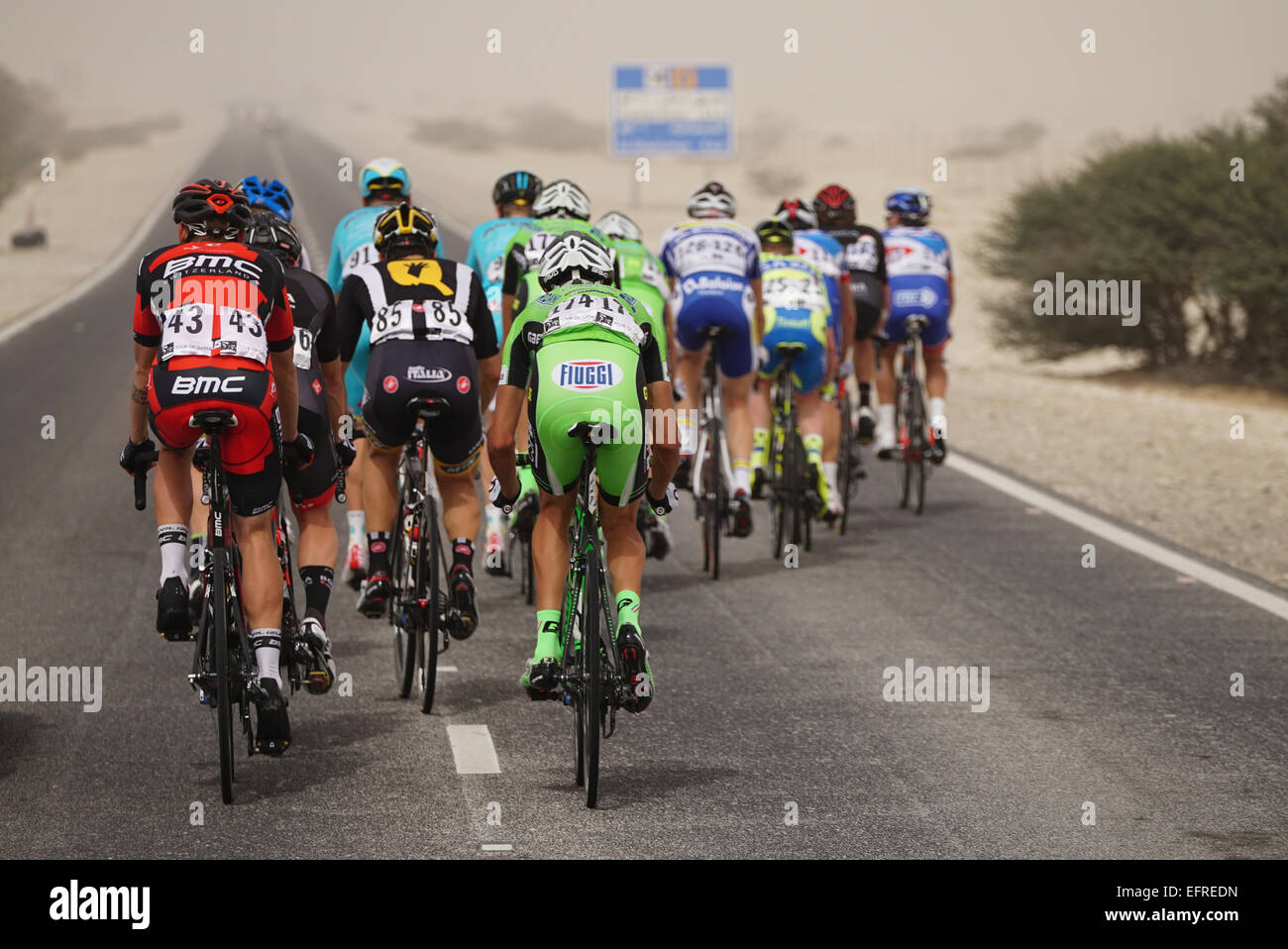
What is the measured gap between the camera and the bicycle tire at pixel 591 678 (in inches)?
256

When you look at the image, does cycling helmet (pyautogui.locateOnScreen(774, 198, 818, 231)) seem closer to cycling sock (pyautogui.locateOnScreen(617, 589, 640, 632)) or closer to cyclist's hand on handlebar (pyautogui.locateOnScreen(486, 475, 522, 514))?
cyclist's hand on handlebar (pyautogui.locateOnScreen(486, 475, 522, 514))

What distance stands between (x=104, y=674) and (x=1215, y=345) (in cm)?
1877

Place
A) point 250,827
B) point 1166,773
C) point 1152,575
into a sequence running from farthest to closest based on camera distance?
point 1152,575 < point 1166,773 < point 250,827

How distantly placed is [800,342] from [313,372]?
4.42 m

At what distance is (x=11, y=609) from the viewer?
9.98m

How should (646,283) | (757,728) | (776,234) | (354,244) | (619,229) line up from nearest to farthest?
(757,728), (354,244), (646,283), (619,229), (776,234)

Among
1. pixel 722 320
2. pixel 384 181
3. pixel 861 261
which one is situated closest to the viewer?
pixel 384 181

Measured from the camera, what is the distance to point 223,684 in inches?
257

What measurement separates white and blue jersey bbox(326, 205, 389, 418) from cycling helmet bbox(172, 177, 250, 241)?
2.53 metres

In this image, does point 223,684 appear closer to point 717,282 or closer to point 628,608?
point 628,608

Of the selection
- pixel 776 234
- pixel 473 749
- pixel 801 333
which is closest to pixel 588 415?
pixel 473 749

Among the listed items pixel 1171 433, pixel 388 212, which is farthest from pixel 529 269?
pixel 1171 433
